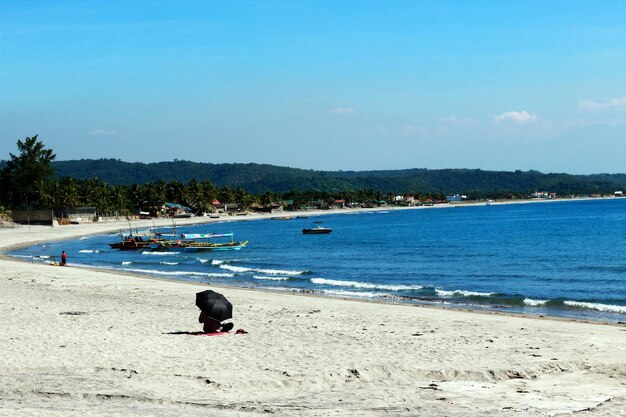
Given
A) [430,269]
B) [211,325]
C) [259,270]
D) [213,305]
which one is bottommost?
[430,269]

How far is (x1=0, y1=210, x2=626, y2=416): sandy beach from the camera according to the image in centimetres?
1160

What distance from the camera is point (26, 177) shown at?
449ft

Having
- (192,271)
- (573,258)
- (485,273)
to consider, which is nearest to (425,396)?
(485,273)

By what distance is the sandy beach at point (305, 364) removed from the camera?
1160 centimetres

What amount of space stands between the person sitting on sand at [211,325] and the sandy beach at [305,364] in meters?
0.45

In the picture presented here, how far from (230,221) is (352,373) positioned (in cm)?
15596

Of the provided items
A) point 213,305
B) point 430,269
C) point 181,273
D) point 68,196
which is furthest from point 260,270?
point 68,196

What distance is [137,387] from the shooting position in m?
12.7

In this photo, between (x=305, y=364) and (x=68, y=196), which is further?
(x=68, y=196)

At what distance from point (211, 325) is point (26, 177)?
421 feet

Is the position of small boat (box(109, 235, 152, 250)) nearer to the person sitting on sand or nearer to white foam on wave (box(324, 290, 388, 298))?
white foam on wave (box(324, 290, 388, 298))

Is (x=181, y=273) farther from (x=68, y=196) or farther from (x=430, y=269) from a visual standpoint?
(x=68, y=196)

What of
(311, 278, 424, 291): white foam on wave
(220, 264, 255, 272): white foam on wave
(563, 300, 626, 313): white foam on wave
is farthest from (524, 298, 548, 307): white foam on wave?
(220, 264, 255, 272): white foam on wave

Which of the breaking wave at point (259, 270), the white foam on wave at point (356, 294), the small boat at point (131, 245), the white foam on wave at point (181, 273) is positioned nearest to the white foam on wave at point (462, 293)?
the white foam on wave at point (356, 294)
